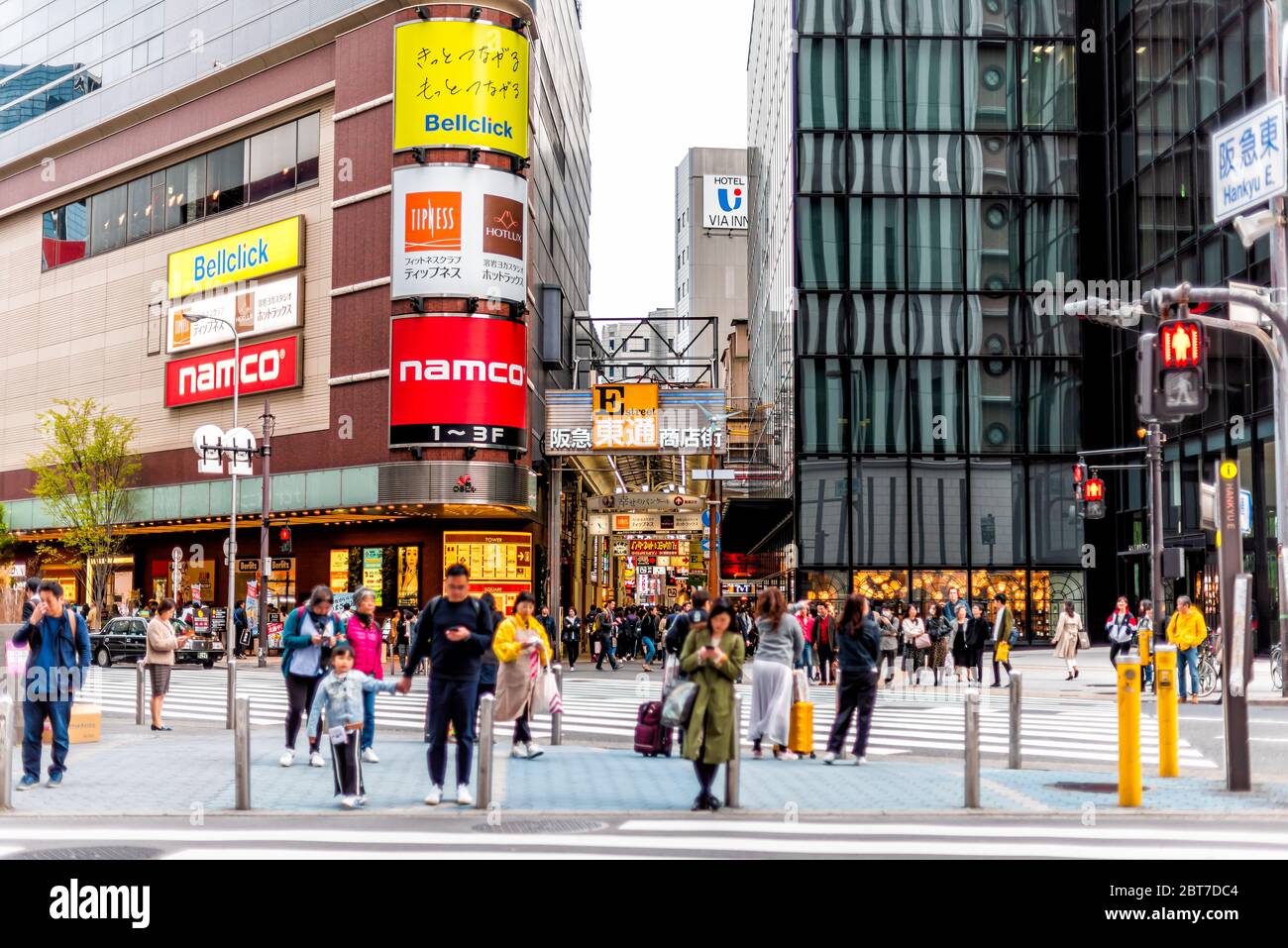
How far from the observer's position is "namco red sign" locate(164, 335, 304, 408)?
152 feet

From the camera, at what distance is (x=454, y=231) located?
41.5 meters

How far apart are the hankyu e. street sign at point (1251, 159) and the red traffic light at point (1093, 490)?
15563 mm

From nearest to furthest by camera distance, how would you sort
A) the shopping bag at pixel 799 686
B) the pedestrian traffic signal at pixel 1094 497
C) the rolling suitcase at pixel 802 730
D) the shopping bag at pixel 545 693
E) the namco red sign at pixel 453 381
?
the rolling suitcase at pixel 802 730 → the shopping bag at pixel 545 693 → the shopping bag at pixel 799 686 → the pedestrian traffic signal at pixel 1094 497 → the namco red sign at pixel 453 381

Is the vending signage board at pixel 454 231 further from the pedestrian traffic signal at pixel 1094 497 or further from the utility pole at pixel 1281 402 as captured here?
the utility pole at pixel 1281 402

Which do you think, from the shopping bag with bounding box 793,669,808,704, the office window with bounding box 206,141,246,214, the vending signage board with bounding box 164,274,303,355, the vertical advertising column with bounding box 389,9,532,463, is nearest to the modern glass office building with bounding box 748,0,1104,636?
the vertical advertising column with bounding box 389,9,532,463

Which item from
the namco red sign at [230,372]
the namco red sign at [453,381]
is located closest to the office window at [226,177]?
the namco red sign at [230,372]

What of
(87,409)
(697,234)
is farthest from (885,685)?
(697,234)

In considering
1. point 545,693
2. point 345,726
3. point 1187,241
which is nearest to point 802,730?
point 545,693

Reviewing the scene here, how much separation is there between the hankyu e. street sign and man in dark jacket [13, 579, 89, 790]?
1438 cm

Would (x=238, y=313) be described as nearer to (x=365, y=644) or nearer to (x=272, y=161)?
(x=272, y=161)

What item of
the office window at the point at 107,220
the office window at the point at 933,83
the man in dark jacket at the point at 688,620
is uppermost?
the office window at the point at 933,83

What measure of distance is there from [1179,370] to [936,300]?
1305 inches

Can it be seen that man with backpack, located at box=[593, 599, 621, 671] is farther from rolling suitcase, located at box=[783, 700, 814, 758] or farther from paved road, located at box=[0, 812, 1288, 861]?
paved road, located at box=[0, 812, 1288, 861]

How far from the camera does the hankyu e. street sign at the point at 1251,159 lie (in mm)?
15945
